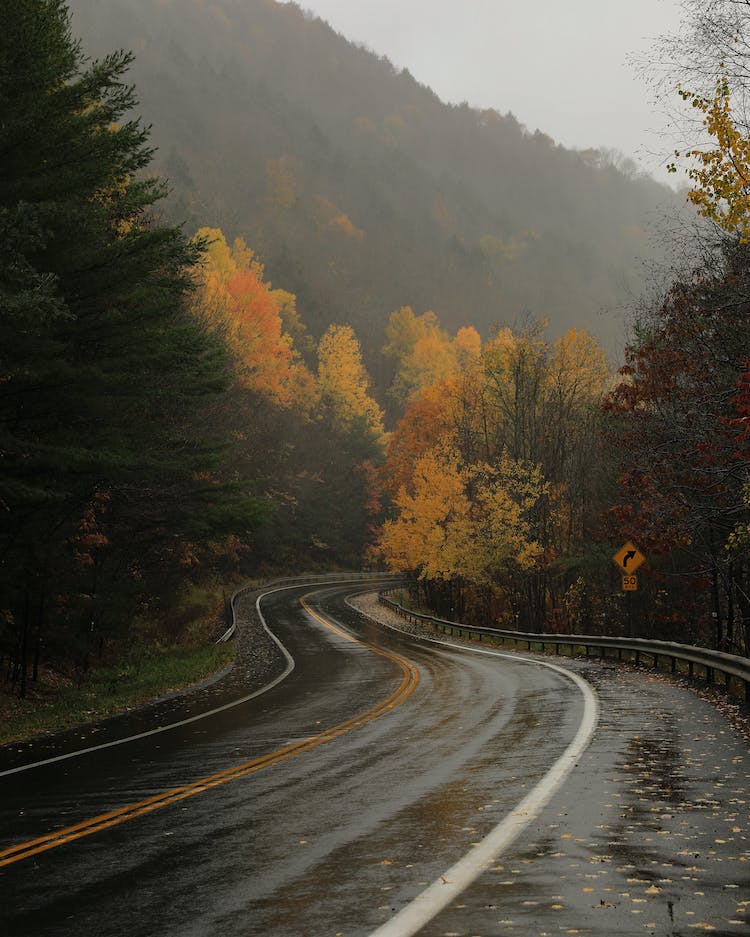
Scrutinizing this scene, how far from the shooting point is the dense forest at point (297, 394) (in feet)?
55.7

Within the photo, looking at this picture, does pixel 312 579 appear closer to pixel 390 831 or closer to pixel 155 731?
pixel 155 731

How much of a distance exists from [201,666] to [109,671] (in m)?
2.41

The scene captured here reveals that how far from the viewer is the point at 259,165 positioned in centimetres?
12131

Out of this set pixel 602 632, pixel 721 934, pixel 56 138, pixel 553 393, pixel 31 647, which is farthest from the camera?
pixel 553 393

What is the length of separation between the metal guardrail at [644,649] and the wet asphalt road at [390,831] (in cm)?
299

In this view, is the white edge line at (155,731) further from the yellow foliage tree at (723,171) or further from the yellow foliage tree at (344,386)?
the yellow foliage tree at (344,386)

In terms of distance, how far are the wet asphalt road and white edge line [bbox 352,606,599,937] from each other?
0.09 meters

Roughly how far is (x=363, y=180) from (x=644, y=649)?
12002cm

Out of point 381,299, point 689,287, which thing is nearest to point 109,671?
point 689,287

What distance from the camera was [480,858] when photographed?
6.35m

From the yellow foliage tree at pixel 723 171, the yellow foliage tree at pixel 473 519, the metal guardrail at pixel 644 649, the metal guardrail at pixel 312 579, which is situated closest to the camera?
the yellow foliage tree at pixel 723 171

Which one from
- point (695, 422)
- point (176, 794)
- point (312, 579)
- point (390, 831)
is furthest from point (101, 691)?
point (312, 579)

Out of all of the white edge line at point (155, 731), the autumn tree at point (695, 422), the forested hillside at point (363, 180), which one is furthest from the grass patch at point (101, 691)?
the forested hillside at point (363, 180)

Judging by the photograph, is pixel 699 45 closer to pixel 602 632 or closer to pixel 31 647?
pixel 31 647
